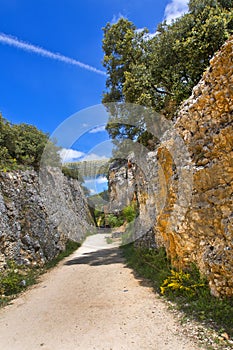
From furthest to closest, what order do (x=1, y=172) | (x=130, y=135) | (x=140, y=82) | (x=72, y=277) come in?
(x=130, y=135)
(x=140, y=82)
(x=1, y=172)
(x=72, y=277)

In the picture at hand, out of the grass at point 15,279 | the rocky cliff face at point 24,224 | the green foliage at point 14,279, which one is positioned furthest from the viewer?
the rocky cliff face at point 24,224

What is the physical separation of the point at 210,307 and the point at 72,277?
4.80m

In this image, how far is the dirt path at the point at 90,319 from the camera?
11.1 ft

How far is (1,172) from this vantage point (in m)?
8.72

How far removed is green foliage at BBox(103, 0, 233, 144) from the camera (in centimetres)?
821

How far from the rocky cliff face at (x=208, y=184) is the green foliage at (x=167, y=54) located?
4.14 meters

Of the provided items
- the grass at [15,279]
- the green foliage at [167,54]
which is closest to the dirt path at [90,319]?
the grass at [15,279]

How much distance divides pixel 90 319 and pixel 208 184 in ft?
11.6

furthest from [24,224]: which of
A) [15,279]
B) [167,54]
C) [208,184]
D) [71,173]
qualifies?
[71,173]

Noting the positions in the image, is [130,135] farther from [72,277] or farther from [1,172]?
[72,277]

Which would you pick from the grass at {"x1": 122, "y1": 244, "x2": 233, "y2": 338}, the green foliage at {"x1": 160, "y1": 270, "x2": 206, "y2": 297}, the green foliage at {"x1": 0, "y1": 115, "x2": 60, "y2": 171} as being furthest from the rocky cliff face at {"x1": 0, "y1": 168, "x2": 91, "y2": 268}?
the green foliage at {"x1": 160, "y1": 270, "x2": 206, "y2": 297}

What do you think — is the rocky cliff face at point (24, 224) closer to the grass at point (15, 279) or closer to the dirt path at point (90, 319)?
the grass at point (15, 279)

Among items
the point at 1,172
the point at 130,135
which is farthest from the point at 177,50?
the point at 1,172

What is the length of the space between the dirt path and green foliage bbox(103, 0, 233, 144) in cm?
745
